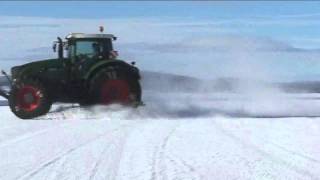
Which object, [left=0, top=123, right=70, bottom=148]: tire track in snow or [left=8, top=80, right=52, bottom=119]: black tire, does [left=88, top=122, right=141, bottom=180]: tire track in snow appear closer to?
[left=0, top=123, right=70, bottom=148]: tire track in snow

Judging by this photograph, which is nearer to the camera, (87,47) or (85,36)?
(85,36)

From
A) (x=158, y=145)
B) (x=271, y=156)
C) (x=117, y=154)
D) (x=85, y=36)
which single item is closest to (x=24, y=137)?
(x=158, y=145)

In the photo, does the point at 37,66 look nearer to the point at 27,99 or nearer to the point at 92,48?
the point at 27,99

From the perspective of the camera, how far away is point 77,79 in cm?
1645

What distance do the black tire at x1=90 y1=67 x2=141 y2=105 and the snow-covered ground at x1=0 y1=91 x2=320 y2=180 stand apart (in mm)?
313

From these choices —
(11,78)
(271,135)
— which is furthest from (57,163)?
(11,78)

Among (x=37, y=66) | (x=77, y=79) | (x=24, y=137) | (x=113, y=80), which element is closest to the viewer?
(x=24, y=137)

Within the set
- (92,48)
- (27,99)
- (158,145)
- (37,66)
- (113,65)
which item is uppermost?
(92,48)

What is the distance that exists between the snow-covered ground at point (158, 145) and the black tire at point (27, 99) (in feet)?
1.02

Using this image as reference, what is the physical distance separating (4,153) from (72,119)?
6.69m

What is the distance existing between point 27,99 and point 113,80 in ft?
7.01

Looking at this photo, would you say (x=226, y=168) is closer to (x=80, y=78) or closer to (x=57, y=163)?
(x=57, y=163)

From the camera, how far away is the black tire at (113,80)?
1602 centimetres

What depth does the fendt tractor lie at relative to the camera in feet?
52.7
